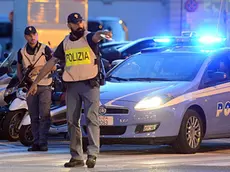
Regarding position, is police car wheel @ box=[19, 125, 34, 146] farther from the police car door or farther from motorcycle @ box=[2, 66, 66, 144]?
the police car door

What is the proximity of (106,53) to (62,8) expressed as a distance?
11.5 ft

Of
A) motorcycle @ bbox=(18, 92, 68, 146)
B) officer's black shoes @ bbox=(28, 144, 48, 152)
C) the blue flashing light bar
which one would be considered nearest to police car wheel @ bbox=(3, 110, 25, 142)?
motorcycle @ bbox=(18, 92, 68, 146)

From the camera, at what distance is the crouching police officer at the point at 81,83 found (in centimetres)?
1015

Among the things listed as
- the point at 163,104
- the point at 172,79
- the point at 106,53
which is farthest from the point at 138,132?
the point at 106,53

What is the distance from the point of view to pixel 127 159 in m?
11.3

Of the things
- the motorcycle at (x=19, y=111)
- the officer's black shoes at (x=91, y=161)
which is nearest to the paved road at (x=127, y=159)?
the officer's black shoes at (x=91, y=161)

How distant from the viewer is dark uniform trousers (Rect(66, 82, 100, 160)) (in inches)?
399

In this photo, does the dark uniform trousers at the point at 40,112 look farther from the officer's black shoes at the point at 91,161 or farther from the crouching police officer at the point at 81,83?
the officer's black shoes at the point at 91,161

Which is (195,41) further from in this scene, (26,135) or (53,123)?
(26,135)

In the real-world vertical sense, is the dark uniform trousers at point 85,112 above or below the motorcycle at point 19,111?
above

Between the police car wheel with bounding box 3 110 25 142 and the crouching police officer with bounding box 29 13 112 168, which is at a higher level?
the crouching police officer with bounding box 29 13 112 168

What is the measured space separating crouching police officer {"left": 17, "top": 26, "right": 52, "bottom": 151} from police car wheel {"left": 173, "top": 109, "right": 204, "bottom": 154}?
189 centimetres

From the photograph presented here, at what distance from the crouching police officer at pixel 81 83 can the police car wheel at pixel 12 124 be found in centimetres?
379

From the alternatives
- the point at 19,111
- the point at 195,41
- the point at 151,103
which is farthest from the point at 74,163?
the point at 195,41
